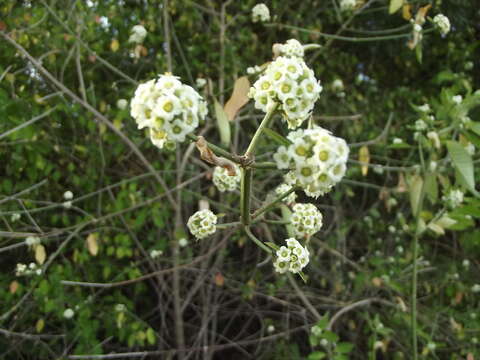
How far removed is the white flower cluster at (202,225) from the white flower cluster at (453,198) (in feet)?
4.89

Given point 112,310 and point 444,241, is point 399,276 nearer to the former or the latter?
point 444,241

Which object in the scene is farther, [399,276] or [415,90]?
[415,90]

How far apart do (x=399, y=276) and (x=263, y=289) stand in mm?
1033

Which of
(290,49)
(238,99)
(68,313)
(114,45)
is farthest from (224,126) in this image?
(114,45)

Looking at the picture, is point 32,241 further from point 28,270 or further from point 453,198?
point 453,198

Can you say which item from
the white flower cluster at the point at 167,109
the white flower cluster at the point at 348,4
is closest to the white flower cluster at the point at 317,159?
the white flower cluster at the point at 167,109

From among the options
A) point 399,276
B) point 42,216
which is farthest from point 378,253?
point 42,216

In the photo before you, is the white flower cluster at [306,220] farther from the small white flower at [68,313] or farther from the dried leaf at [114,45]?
the dried leaf at [114,45]

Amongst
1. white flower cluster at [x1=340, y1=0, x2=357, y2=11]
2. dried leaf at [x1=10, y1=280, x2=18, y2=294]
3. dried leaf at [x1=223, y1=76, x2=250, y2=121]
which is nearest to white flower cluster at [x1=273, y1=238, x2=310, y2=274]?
dried leaf at [x1=223, y1=76, x2=250, y2=121]

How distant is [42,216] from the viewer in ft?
9.78

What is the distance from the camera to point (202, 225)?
1467mm

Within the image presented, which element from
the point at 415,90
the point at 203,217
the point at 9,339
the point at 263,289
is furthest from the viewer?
the point at 415,90

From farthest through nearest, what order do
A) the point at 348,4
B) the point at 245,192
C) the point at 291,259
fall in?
the point at 348,4 → the point at 291,259 → the point at 245,192

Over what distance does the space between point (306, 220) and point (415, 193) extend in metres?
1.04
